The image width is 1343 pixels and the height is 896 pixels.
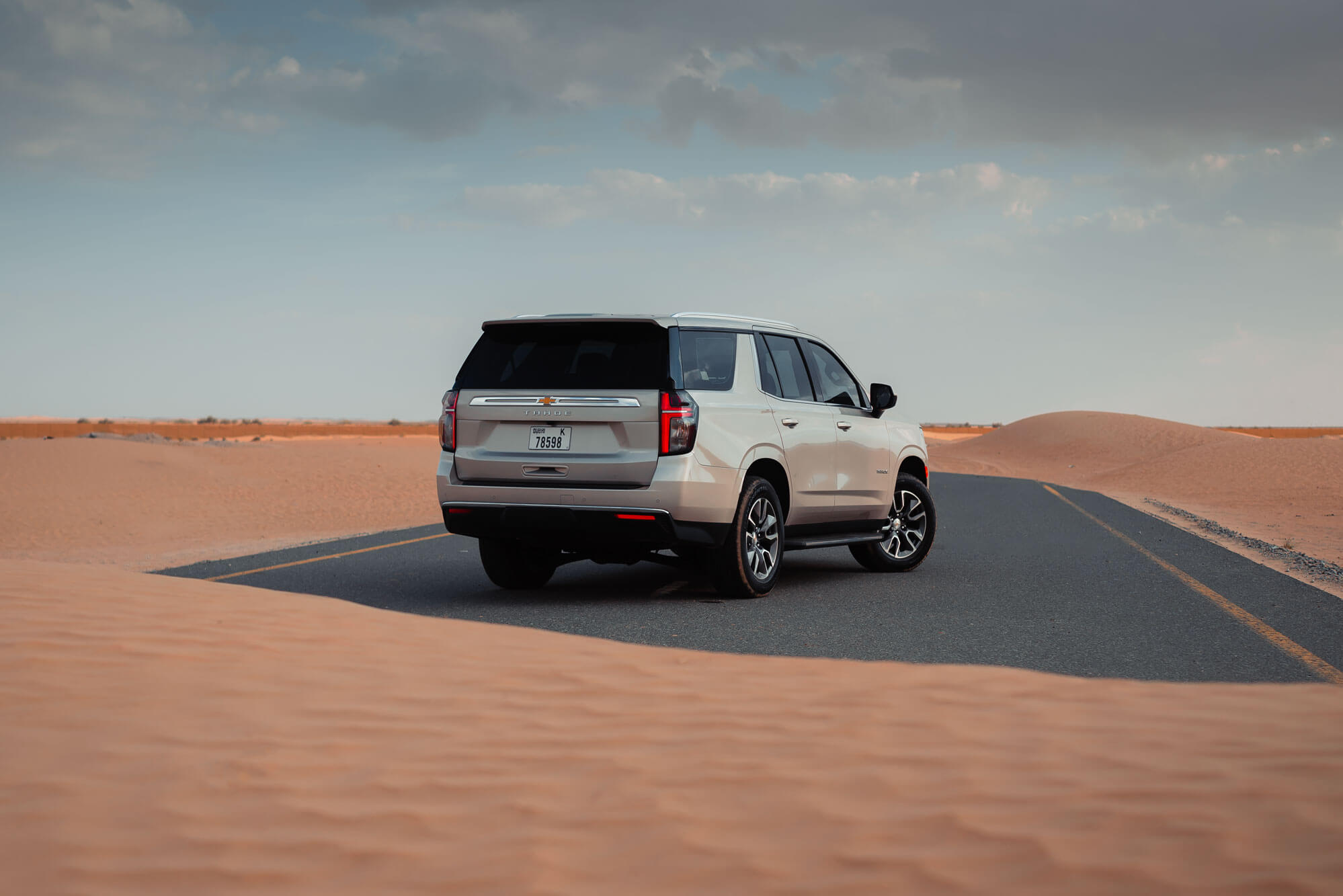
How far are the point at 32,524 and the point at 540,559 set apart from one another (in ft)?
45.6

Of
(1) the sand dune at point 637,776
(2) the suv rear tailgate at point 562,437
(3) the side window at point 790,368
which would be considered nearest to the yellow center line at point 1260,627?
(1) the sand dune at point 637,776

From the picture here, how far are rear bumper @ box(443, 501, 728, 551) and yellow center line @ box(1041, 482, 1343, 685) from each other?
3.81 m

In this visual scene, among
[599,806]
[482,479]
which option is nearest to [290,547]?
[482,479]

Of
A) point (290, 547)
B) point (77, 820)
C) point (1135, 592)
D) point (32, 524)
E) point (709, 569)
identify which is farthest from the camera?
point (32, 524)

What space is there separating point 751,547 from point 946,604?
5.20 ft

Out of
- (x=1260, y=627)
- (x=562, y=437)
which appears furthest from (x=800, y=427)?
(x=1260, y=627)

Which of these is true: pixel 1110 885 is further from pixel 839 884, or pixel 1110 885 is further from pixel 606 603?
pixel 606 603

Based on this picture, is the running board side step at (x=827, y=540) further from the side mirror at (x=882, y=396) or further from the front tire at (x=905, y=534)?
the side mirror at (x=882, y=396)

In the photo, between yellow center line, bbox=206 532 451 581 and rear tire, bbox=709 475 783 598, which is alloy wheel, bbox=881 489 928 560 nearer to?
rear tire, bbox=709 475 783 598

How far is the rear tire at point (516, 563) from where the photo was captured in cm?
1006

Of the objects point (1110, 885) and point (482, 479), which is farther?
point (482, 479)

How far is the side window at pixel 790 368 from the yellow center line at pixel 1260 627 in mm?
3729

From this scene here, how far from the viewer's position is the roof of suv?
28.7 ft

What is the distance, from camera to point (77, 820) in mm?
3475
